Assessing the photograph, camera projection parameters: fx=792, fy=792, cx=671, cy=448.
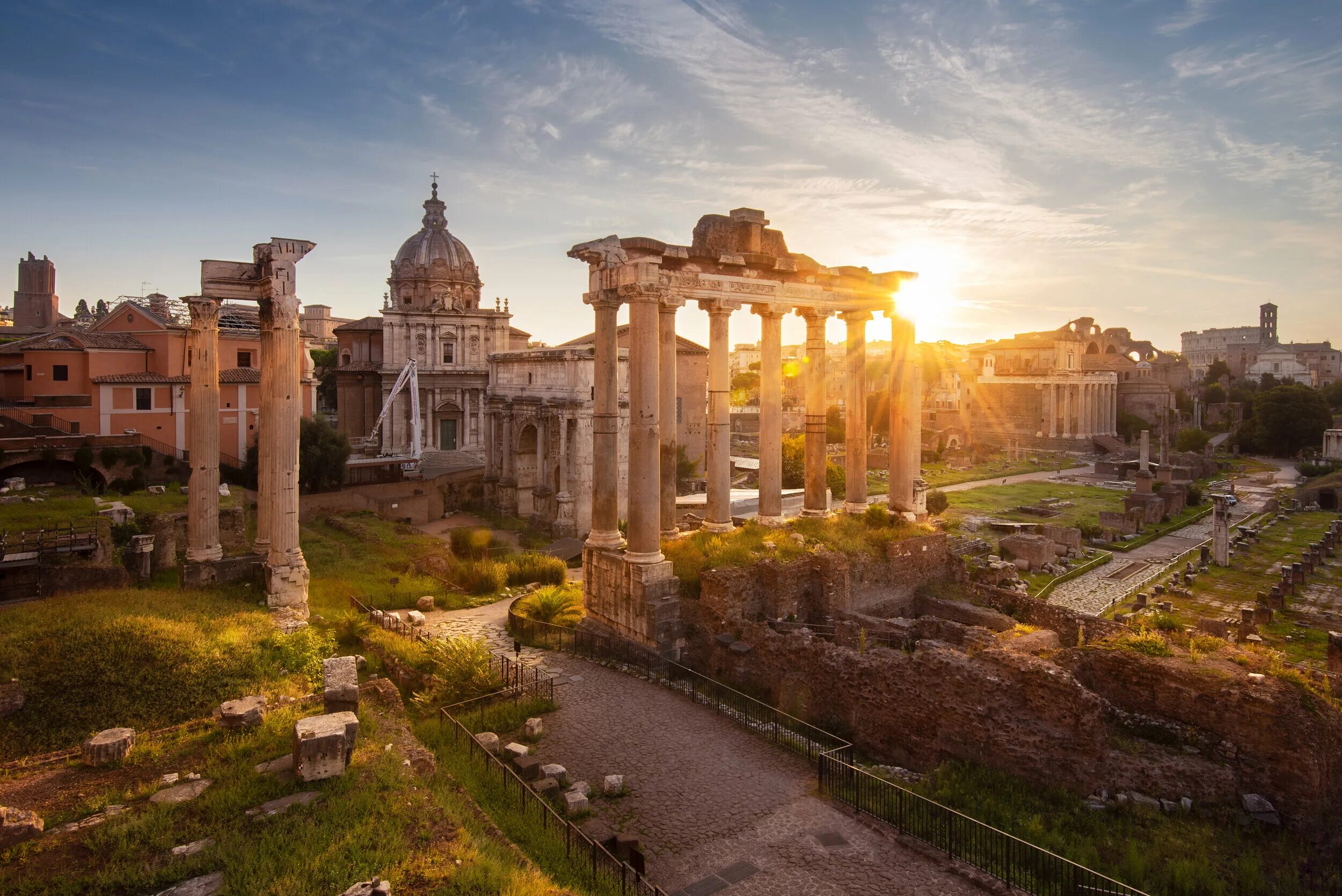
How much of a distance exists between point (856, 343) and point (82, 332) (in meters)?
32.4

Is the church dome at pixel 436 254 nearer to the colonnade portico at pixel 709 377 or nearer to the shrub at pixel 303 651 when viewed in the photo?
the colonnade portico at pixel 709 377

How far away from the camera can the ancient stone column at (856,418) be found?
20406 millimetres

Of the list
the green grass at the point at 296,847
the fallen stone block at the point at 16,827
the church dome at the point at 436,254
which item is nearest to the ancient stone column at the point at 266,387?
the green grass at the point at 296,847

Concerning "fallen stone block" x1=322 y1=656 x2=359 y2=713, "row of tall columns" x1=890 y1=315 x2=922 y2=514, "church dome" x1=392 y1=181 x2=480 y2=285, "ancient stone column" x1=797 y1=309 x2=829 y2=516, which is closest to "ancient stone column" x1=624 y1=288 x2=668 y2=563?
"ancient stone column" x1=797 y1=309 x2=829 y2=516

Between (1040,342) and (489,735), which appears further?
(1040,342)

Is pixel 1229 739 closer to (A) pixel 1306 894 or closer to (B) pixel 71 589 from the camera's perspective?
(A) pixel 1306 894

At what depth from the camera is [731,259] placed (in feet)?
56.0

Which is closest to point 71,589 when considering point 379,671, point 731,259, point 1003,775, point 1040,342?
point 379,671

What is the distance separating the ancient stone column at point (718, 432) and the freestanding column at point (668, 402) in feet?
3.27

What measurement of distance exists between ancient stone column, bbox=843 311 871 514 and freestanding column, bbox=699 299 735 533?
3.68m

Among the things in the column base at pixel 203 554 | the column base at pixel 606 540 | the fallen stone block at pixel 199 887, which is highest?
the column base at pixel 606 540

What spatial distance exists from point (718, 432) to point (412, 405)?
Answer: 31.1m

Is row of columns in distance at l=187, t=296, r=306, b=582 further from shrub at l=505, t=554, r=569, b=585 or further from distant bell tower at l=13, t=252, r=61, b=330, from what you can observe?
distant bell tower at l=13, t=252, r=61, b=330

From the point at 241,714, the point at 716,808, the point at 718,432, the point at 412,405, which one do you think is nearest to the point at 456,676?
the point at 241,714
